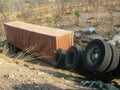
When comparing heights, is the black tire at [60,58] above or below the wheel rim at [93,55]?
below

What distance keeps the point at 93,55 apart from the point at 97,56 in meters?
0.49

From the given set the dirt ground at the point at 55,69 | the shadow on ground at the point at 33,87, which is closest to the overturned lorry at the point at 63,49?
the dirt ground at the point at 55,69

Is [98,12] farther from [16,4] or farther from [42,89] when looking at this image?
[42,89]

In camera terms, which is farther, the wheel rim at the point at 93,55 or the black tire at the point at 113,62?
the wheel rim at the point at 93,55

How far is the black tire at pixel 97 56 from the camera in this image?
9.75 metres

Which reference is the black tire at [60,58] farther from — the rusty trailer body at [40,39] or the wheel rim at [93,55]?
the wheel rim at [93,55]

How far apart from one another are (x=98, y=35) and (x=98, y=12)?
8.37 meters

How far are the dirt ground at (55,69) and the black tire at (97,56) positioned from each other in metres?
0.78

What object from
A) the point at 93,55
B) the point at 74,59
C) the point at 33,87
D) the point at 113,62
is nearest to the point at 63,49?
the point at 74,59

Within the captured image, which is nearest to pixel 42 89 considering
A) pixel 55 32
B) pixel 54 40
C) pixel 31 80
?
pixel 31 80

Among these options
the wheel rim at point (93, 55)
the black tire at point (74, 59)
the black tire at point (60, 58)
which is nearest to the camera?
the wheel rim at point (93, 55)

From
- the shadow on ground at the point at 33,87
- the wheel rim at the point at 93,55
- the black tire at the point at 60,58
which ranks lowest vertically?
the black tire at the point at 60,58

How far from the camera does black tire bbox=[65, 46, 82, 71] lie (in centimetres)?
1195

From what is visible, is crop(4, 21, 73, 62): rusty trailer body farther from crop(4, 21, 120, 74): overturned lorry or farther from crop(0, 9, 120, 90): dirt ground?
crop(0, 9, 120, 90): dirt ground
